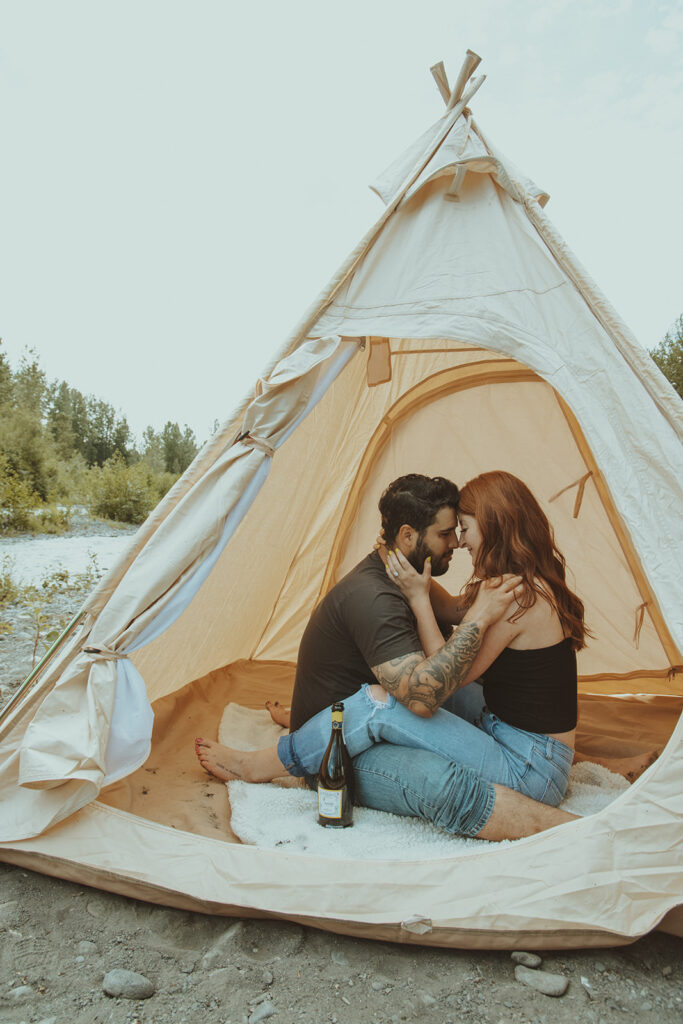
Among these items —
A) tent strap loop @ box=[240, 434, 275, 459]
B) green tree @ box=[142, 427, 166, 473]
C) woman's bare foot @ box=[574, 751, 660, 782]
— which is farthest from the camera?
green tree @ box=[142, 427, 166, 473]

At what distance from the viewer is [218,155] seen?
42.7 ft

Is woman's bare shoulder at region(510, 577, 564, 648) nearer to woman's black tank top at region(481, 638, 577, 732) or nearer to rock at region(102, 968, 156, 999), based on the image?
woman's black tank top at region(481, 638, 577, 732)

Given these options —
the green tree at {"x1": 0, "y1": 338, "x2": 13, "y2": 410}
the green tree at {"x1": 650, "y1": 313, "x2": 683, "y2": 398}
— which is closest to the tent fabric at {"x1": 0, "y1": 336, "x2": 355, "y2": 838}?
the green tree at {"x1": 0, "y1": 338, "x2": 13, "y2": 410}

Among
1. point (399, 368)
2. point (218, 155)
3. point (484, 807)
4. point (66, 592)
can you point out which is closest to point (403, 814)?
point (484, 807)

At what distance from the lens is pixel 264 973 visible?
1.59 metres

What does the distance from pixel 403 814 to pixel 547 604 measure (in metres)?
0.85

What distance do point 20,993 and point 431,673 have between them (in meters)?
1.29

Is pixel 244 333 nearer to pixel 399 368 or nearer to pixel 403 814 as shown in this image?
pixel 399 368

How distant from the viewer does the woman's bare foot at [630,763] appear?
2660mm

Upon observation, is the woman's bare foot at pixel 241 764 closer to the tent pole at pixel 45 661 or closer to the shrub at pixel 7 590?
the tent pole at pixel 45 661

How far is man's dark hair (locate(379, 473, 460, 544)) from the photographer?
245 centimetres

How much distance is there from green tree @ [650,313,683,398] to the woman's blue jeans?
1806 centimetres

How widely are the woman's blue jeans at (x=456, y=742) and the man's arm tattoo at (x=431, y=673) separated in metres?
0.09

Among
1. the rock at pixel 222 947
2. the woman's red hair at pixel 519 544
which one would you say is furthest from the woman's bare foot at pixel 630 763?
the rock at pixel 222 947
